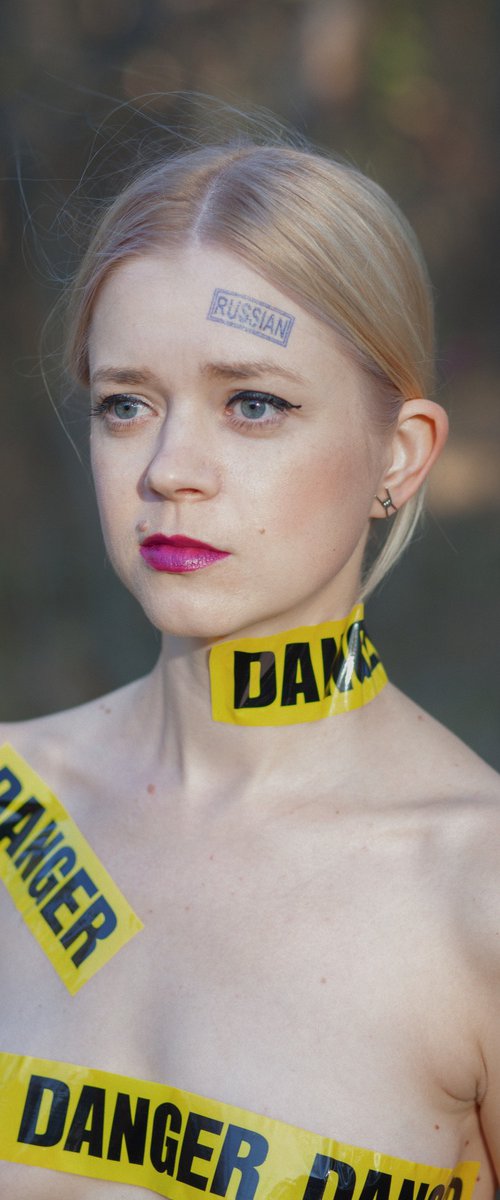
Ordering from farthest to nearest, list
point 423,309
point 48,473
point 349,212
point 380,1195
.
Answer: point 48,473, point 423,309, point 349,212, point 380,1195

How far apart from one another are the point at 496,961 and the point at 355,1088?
24 centimetres

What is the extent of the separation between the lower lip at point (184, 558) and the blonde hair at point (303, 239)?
0.32m

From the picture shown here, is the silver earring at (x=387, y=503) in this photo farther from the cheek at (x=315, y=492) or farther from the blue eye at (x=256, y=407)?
the blue eye at (x=256, y=407)

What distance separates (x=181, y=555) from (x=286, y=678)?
0.29 m

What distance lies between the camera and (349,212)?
6.34 ft

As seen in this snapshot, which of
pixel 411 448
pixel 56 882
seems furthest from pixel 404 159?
pixel 56 882

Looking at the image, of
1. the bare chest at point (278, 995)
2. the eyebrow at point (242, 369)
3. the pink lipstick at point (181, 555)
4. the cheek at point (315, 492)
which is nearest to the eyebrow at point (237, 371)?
the eyebrow at point (242, 369)

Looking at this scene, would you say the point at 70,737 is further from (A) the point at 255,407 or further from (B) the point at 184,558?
(A) the point at 255,407

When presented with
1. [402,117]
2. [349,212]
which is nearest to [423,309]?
[349,212]

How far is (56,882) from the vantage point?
85.3 inches

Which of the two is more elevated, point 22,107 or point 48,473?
point 22,107

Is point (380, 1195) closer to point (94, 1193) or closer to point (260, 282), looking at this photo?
point (94, 1193)

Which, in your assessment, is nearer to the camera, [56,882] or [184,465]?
[184,465]

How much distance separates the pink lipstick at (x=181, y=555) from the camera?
183 cm
